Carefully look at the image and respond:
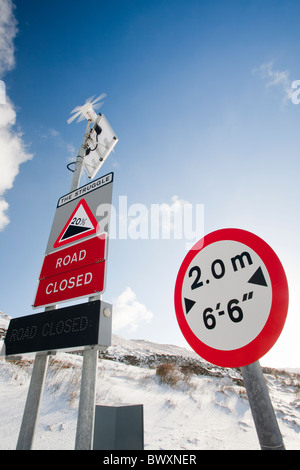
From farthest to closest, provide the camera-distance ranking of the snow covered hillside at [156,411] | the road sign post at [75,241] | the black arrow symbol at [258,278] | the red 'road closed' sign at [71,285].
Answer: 1. the snow covered hillside at [156,411]
2. the red 'road closed' sign at [71,285]
3. the road sign post at [75,241]
4. the black arrow symbol at [258,278]

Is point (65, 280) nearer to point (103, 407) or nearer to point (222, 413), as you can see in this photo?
point (103, 407)

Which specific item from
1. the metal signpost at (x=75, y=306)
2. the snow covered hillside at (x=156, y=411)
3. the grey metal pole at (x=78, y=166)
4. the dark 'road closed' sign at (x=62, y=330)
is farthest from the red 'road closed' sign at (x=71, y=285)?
the snow covered hillside at (x=156, y=411)

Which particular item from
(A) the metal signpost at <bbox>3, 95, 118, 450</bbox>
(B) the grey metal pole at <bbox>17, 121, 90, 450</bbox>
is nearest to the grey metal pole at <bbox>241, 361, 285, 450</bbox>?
(A) the metal signpost at <bbox>3, 95, 118, 450</bbox>

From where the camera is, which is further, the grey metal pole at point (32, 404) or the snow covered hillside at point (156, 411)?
the snow covered hillside at point (156, 411)

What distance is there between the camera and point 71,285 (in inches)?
95.7

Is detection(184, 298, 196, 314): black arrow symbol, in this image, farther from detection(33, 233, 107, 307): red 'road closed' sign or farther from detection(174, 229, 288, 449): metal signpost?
detection(33, 233, 107, 307): red 'road closed' sign

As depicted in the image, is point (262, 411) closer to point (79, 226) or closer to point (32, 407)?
point (32, 407)

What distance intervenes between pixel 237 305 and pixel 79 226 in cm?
206

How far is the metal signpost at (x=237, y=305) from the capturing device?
1274 mm

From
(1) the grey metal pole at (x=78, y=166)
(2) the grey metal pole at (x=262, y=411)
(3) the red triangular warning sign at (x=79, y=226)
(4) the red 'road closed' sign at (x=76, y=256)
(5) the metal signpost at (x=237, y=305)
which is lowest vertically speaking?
(2) the grey metal pole at (x=262, y=411)

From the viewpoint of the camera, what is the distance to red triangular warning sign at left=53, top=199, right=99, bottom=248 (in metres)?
2.73

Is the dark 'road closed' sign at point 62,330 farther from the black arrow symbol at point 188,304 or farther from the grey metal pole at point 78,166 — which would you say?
the grey metal pole at point 78,166

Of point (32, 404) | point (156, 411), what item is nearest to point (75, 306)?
point (32, 404)
